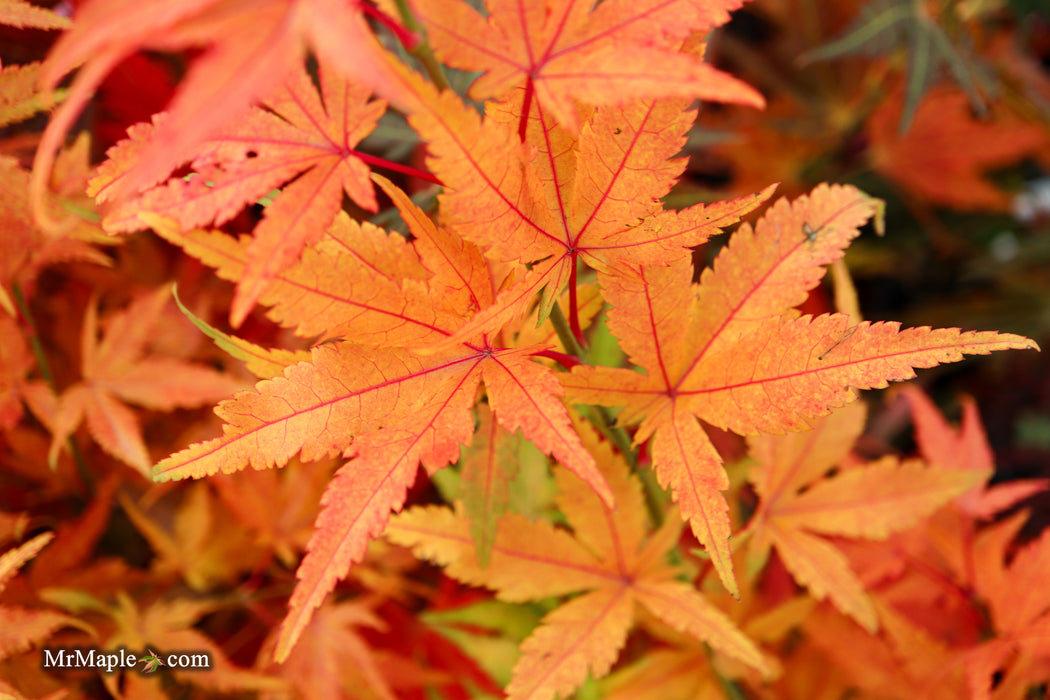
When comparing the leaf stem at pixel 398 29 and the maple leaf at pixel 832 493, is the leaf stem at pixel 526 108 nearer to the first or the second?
the leaf stem at pixel 398 29

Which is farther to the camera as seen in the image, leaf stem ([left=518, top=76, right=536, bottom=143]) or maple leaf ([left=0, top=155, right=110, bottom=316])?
maple leaf ([left=0, top=155, right=110, bottom=316])

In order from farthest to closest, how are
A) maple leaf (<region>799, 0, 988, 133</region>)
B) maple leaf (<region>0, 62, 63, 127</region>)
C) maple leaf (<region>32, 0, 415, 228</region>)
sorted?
maple leaf (<region>799, 0, 988, 133</region>) < maple leaf (<region>0, 62, 63, 127</region>) < maple leaf (<region>32, 0, 415, 228</region>)

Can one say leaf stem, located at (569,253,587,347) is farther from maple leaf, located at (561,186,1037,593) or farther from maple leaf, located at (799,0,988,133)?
maple leaf, located at (799,0,988,133)

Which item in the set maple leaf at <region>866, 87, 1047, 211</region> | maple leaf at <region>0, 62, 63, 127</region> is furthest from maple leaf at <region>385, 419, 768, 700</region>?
maple leaf at <region>866, 87, 1047, 211</region>

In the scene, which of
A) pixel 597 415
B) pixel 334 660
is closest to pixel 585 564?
pixel 597 415

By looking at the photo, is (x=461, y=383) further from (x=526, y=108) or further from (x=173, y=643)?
(x=173, y=643)

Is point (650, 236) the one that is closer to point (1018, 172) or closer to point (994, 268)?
point (994, 268)

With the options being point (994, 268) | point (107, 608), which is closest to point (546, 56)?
point (107, 608)
